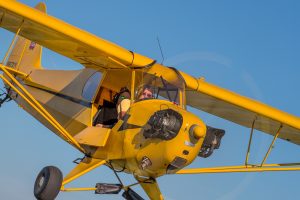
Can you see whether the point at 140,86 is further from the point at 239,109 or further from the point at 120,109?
the point at 239,109

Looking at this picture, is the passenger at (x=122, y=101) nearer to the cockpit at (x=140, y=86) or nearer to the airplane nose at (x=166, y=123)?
the cockpit at (x=140, y=86)

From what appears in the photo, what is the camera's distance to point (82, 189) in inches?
437

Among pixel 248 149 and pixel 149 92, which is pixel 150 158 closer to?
pixel 149 92

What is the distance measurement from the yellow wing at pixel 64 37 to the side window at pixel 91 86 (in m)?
0.22

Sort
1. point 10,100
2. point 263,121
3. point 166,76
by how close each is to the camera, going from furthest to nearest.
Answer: point 10,100, point 263,121, point 166,76

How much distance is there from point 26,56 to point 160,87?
6405mm

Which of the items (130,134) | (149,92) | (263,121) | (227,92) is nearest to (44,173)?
(130,134)

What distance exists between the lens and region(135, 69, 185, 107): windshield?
35.1 ft

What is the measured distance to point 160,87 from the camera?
1092 cm

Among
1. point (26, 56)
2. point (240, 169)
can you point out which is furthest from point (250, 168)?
point (26, 56)

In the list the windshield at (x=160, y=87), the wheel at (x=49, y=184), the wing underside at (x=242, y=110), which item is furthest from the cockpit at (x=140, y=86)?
the wheel at (x=49, y=184)

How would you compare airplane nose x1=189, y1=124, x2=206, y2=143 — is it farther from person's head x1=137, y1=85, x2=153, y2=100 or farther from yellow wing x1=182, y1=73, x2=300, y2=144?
yellow wing x1=182, y1=73, x2=300, y2=144

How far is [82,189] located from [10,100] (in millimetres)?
5393

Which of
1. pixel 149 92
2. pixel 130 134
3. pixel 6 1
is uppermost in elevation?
pixel 6 1
